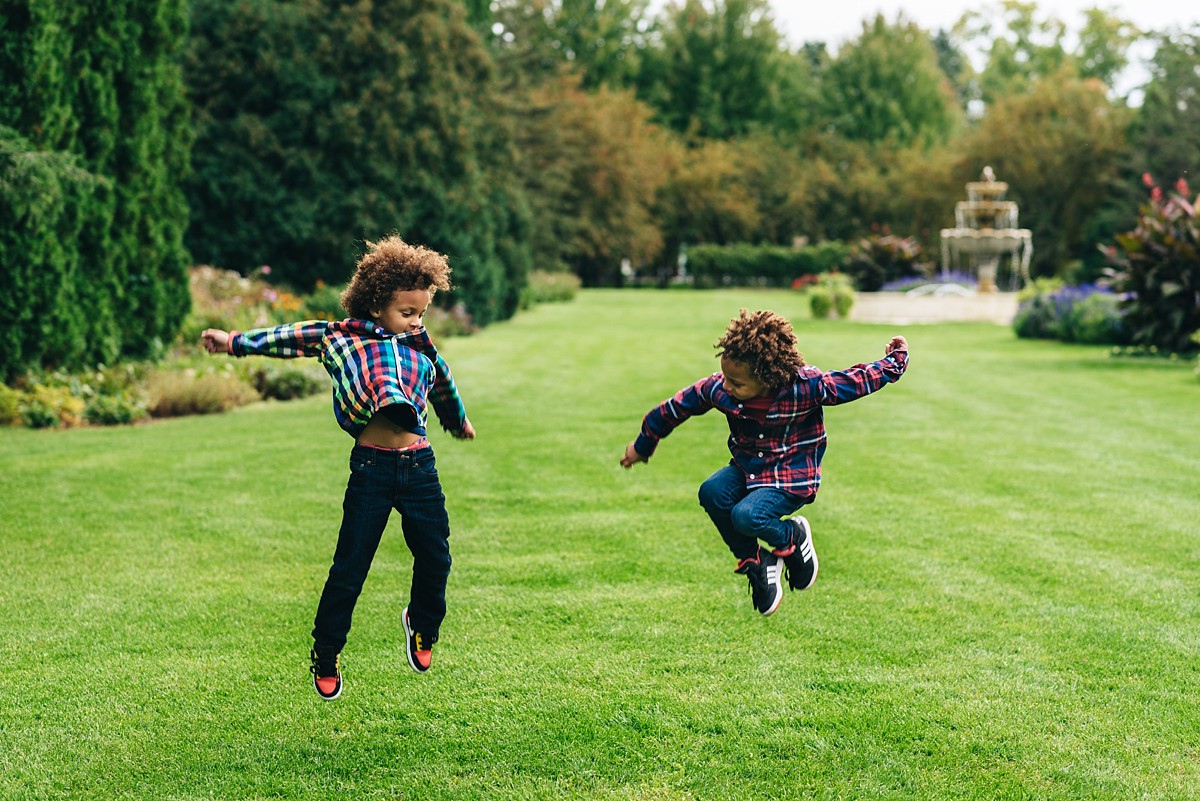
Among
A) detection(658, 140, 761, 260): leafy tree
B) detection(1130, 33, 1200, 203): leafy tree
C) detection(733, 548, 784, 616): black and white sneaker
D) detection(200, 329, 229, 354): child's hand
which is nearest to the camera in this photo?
detection(200, 329, 229, 354): child's hand

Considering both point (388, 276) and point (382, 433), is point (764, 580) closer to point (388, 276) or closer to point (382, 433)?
point (382, 433)

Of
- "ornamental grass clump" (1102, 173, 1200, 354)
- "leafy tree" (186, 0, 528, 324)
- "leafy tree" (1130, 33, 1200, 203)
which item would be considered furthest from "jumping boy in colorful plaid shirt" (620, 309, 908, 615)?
"leafy tree" (1130, 33, 1200, 203)

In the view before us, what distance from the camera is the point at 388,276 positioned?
4.05 metres

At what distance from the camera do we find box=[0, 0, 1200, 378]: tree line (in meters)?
12.6

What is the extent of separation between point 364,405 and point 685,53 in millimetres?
65706

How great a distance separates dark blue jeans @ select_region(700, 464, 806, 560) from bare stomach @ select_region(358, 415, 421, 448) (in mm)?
1225

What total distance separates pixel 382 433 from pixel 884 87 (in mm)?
67158

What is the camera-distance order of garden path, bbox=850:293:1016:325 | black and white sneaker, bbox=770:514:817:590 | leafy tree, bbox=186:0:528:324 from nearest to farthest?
black and white sneaker, bbox=770:514:817:590 < leafy tree, bbox=186:0:528:324 < garden path, bbox=850:293:1016:325

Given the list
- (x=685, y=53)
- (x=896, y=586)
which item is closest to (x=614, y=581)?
(x=896, y=586)

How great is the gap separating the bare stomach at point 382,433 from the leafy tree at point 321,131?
16799 mm

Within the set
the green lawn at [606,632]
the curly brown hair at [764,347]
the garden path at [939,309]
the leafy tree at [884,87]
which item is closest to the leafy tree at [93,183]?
the green lawn at [606,632]

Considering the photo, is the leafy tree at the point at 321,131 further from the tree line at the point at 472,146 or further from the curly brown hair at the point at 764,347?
the curly brown hair at the point at 764,347

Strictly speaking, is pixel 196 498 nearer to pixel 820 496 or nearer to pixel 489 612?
pixel 489 612

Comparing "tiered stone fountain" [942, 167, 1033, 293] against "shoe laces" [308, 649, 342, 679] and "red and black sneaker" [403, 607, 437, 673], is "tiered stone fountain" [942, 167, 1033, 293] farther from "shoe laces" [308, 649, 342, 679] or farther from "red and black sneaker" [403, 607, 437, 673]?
"shoe laces" [308, 649, 342, 679]
